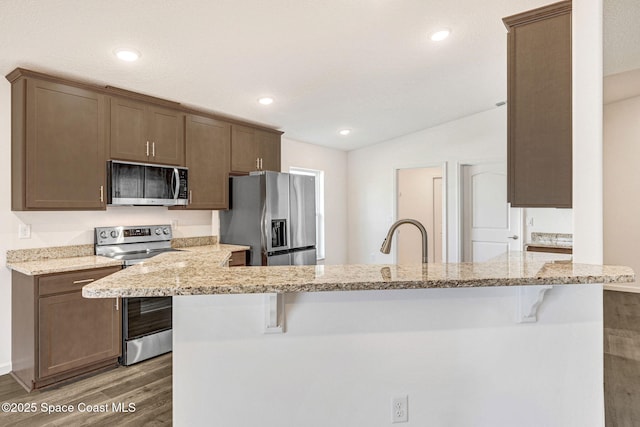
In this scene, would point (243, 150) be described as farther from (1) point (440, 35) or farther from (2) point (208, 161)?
(1) point (440, 35)

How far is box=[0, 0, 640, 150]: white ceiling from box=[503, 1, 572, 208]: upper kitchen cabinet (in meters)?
0.58

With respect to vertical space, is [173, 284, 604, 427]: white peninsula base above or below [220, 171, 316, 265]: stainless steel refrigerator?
below

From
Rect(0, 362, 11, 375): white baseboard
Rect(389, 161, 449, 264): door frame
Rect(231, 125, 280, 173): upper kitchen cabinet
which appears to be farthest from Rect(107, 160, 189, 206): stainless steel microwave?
Rect(389, 161, 449, 264): door frame

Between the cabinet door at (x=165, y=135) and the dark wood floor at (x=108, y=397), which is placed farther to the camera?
the cabinet door at (x=165, y=135)

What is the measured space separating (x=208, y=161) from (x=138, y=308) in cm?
162

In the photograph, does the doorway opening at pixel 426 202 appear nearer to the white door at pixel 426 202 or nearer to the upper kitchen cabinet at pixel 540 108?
the white door at pixel 426 202

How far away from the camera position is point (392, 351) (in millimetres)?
1447

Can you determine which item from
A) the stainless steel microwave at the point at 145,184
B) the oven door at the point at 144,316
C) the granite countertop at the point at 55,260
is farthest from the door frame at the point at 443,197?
the oven door at the point at 144,316

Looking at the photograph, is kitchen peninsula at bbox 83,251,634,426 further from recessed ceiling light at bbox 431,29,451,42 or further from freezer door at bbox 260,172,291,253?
freezer door at bbox 260,172,291,253

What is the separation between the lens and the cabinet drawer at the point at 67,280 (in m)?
2.47

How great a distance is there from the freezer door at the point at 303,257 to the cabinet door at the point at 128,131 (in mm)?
1815

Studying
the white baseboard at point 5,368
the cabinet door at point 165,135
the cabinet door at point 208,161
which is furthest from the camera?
the cabinet door at point 208,161

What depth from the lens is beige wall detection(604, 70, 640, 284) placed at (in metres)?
5.11

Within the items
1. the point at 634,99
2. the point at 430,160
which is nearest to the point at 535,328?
the point at 430,160
